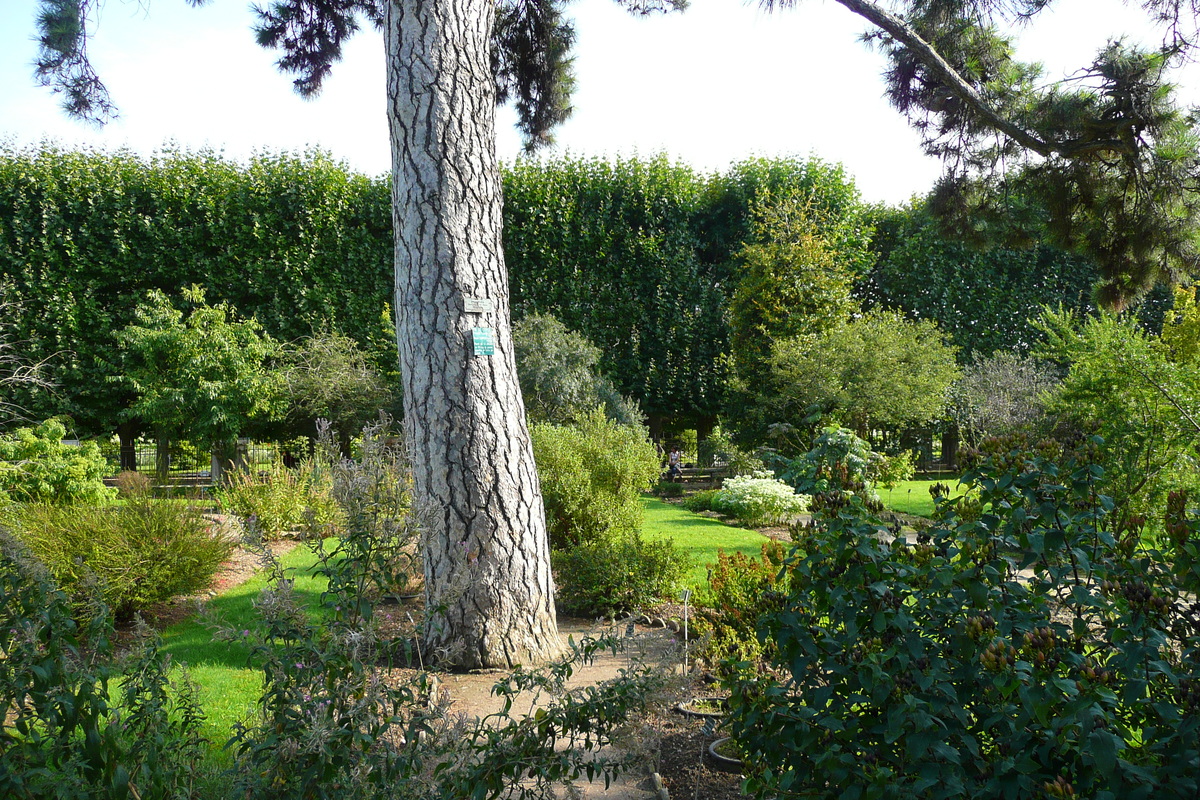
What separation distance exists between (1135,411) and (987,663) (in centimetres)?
554

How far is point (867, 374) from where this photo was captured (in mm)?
Answer: 11422

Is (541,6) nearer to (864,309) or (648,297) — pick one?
(648,297)

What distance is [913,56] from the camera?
→ 17.4ft

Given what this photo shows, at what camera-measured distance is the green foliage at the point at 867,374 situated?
1138cm

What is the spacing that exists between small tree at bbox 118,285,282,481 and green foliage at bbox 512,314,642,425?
13.1 ft

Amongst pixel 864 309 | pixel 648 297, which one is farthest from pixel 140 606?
pixel 864 309

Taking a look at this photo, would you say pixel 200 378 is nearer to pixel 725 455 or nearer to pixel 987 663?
pixel 725 455

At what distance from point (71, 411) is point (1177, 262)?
15.9 metres

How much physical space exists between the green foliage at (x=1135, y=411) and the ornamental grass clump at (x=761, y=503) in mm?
3871

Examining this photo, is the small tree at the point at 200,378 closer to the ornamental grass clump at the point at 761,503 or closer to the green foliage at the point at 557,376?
the green foliage at the point at 557,376

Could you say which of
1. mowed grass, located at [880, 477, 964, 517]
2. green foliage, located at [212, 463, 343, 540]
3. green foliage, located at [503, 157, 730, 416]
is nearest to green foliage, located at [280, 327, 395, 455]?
green foliage, located at [212, 463, 343, 540]

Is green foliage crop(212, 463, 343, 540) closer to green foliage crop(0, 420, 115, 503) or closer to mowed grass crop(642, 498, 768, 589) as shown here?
green foliage crop(0, 420, 115, 503)

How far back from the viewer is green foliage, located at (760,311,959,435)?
1138 centimetres

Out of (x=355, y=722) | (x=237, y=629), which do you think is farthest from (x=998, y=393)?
(x=355, y=722)
